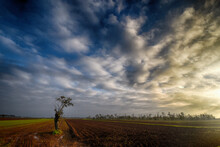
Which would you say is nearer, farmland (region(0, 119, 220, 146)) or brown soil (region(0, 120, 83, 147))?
brown soil (region(0, 120, 83, 147))

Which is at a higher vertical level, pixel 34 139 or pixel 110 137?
pixel 34 139

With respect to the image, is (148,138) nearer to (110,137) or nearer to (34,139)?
(110,137)

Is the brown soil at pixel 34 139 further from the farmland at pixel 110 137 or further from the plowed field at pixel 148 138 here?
the plowed field at pixel 148 138

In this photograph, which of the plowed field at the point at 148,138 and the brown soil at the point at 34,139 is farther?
the plowed field at the point at 148,138

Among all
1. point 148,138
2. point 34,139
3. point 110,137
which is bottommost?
point 110,137

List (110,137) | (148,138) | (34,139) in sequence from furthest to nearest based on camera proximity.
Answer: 1. (110,137)
2. (148,138)
3. (34,139)

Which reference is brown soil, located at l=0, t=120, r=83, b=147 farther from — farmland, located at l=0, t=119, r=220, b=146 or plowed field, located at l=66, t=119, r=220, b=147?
plowed field, located at l=66, t=119, r=220, b=147

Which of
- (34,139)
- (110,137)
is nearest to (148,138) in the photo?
(110,137)

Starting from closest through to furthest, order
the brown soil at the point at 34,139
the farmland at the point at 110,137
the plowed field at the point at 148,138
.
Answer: the brown soil at the point at 34,139, the farmland at the point at 110,137, the plowed field at the point at 148,138

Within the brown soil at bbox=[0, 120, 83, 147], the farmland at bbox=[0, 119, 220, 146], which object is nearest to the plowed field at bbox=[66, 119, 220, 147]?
the farmland at bbox=[0, 119, 220, 146]

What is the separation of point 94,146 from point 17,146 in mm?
10912

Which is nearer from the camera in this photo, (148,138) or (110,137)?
(148,138)

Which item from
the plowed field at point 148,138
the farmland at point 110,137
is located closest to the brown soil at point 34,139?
the farmland at point 110,137

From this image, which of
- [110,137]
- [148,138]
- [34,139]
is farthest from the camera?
[110,137]
